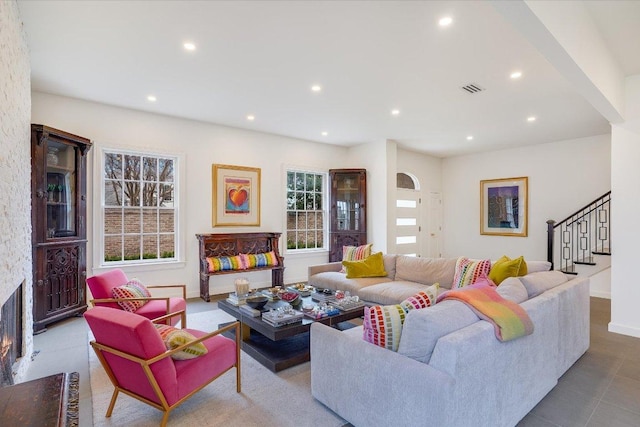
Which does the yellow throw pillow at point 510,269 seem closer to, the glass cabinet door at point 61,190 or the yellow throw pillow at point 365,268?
the yellow throw pillow at point 365,268

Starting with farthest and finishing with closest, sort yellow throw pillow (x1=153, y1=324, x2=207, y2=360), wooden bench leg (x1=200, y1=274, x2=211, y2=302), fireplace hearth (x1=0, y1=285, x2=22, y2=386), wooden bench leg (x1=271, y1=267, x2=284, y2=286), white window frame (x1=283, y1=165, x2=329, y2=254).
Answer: white window frame (x1=283, y1=165, x2=329, y2=254)
wooden bench leg (x1=271, y1=267, x2=284, y2=286)
wooden bench leg (x1=200, y1=274, x2=211, y2=302)
fireplace hearth (x1=0, y1=285, x2=22, y2=386)
yellow throw pillow (x1=153, y1=324, x2=207, y2=360)

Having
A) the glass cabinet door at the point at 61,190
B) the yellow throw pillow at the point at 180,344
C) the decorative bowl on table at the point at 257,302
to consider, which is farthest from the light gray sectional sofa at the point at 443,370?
the glass cabinet door at the point at 61,190

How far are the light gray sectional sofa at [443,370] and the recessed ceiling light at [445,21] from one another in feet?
7.12

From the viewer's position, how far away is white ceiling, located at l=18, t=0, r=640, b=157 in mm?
2574

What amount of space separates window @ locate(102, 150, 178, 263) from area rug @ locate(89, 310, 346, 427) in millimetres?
2519

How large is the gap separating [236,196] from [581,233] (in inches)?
257

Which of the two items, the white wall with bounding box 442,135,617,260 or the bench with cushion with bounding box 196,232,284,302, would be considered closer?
the bench with cushion with bounding box 196,232,284,302

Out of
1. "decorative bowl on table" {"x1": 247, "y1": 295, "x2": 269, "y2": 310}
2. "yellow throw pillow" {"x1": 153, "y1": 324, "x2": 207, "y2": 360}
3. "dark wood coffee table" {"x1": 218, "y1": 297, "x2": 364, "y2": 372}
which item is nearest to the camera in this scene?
"yellow throw pillow" {"x1": 153, "y1": 324, "x2": 207, "y2": 360}

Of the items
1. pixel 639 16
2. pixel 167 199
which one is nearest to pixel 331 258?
pixel 167 199

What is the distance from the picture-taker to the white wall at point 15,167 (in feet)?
7.06

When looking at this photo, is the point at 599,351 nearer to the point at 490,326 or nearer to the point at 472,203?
the point at 490,326

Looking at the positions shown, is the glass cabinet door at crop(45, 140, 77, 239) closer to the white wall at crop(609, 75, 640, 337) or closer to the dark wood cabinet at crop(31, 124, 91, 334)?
the dark wood cabinet at crop(31, 124, 91, 334)

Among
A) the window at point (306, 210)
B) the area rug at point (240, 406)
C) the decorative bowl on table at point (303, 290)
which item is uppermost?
the window at point (306, 210)

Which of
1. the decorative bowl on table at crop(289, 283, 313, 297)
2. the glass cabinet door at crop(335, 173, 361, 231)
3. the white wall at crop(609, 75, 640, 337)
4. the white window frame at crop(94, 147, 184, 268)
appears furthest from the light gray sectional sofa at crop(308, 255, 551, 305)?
A: the white window frame at crop(94, 147, 184, 268)
